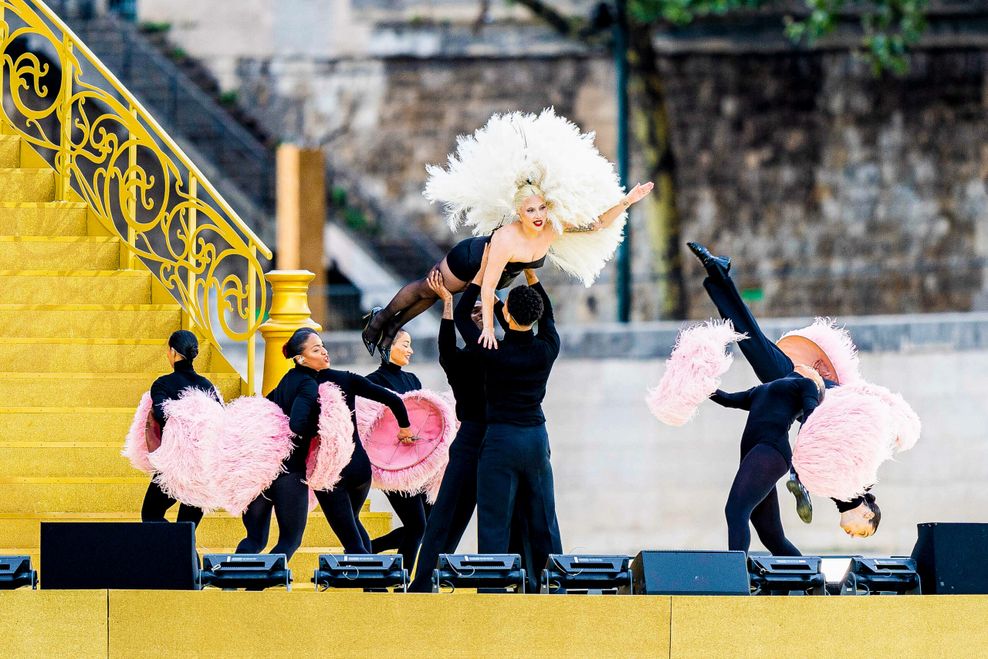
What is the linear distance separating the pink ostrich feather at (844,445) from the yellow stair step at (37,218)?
4640mm

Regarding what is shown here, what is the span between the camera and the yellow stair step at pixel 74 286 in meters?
10.5

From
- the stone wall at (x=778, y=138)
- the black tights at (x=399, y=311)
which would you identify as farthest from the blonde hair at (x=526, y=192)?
the stone wall at (x=778, y=138)

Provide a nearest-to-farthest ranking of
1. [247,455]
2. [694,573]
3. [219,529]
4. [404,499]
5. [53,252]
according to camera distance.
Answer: [694,573] < [247,455] < [404,499] < [219,529] < [53,252]

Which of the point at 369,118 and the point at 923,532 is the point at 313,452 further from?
the point at 369,118

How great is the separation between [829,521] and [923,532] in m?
7.51

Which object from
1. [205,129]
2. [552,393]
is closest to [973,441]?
[552,393]

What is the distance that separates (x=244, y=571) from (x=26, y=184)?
4333 mm

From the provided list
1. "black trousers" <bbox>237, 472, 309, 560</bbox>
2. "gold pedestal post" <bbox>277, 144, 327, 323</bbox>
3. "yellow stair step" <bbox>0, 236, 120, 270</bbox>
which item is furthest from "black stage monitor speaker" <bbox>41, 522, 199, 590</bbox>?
"gold pedestal post" <bbox>277, 144, 327, 323</bbox>

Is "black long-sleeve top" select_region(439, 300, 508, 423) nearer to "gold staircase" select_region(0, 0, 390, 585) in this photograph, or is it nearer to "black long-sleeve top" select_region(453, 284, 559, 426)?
"black long-sleeve top" select_region(453, 284, 559, 426)

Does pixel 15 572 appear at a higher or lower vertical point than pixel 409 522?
lower

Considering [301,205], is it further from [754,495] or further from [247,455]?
[754,495]

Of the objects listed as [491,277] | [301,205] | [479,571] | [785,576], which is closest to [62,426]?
[491,277]

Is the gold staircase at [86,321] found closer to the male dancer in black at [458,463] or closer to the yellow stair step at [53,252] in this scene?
the yellow stair step at [53,252]

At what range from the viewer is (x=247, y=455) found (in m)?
8.19
